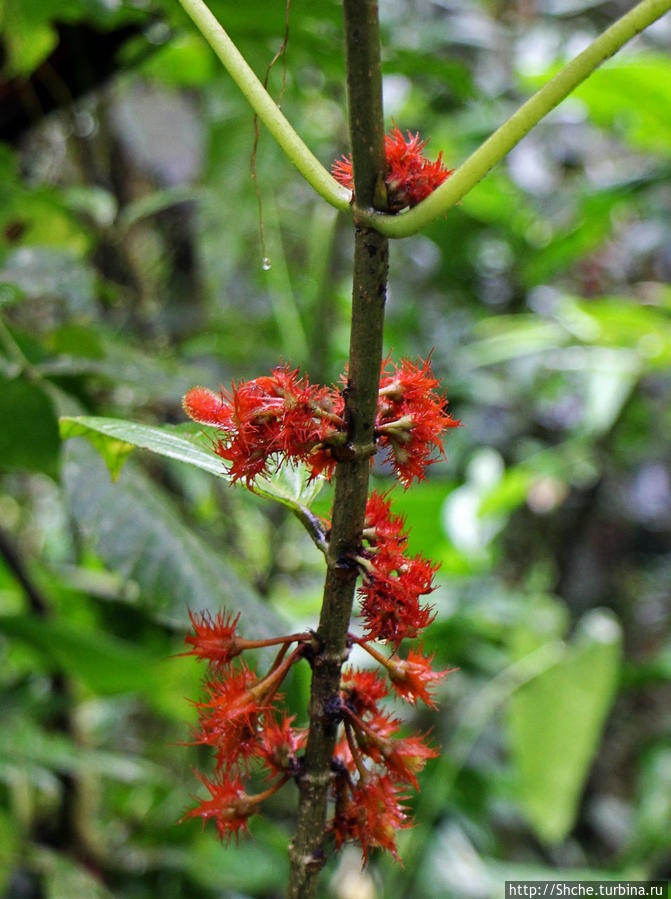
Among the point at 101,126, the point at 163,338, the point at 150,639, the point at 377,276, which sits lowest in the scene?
the point at 377,276

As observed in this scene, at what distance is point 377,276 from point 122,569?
0.36m

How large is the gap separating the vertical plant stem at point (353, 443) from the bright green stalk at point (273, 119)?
13 millimetres

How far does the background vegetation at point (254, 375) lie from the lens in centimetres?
76

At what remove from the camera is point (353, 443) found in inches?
10.7

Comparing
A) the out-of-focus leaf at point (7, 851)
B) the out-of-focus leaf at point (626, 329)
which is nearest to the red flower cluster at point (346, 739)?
the out-of-focus leaf at point (7, 851)

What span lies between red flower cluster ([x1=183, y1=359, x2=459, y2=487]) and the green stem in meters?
0.07

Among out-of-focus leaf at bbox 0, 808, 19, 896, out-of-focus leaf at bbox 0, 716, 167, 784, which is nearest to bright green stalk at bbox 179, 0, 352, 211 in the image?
out-of-focus leaf at bbox 0, 716, 167, 784

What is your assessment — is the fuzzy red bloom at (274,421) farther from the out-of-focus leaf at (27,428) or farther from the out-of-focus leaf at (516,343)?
the out-of-focus leaf at (516,343)

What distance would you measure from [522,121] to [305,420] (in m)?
0.12

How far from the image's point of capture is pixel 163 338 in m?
1.39

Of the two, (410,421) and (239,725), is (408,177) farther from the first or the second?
(239,725)

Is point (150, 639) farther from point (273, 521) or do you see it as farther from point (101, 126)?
point (101, 126)

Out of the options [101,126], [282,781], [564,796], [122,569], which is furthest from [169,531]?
[101,126]

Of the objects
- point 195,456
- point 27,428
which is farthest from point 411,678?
point 27,428
